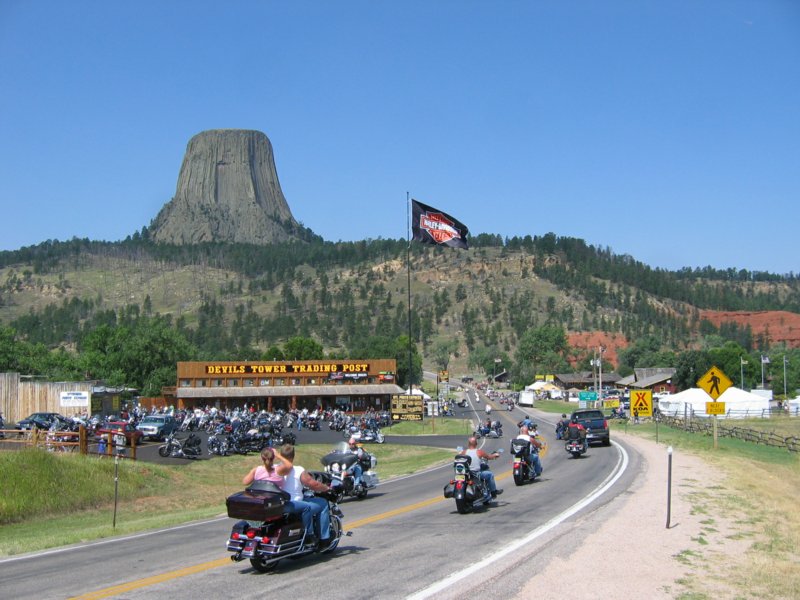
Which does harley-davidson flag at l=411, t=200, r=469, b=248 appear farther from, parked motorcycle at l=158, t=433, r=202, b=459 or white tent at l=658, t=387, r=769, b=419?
white tent at l=658, t=387, r=769, b=419

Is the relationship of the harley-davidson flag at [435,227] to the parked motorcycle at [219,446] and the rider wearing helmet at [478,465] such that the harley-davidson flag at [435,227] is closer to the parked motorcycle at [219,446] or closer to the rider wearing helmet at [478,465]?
the parked motorcycle at [219,446]

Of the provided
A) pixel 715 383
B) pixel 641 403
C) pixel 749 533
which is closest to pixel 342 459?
pixel 749 533

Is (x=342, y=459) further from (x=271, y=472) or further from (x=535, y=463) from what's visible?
(x=271, y=472)

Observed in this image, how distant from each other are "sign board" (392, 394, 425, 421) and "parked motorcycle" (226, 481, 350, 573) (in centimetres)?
6117

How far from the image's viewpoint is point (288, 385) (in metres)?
87.2

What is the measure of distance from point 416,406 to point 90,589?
62.6 metres

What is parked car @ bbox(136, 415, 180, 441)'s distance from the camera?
4525 cm

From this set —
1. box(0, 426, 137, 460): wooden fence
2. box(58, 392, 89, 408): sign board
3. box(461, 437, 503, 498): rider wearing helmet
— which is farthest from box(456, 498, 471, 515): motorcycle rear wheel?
box(58, 392, 89, 408): sign board

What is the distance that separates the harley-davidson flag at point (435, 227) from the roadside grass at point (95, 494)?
1048 inches

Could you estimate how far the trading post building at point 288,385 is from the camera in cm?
8494

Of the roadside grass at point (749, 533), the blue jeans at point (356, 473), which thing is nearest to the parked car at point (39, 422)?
the blue jeans at point (356, 473)

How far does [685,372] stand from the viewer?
384 ft

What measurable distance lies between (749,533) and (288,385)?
246 feet

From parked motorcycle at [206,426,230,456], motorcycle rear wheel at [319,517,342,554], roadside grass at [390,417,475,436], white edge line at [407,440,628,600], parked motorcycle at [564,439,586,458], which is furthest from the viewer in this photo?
roadside grass at [390,417,475,436]
